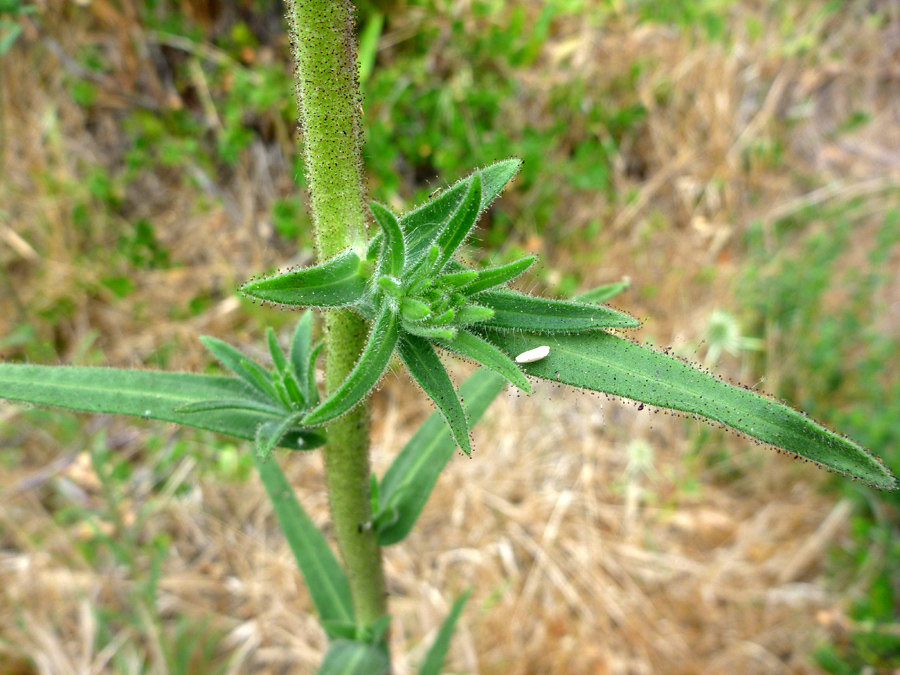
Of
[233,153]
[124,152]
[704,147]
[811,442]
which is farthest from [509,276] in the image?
[704,147]

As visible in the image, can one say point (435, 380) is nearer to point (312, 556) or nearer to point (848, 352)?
point (312, 556)

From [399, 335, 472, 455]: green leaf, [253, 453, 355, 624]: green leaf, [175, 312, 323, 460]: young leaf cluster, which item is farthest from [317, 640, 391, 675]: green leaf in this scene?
[399, 335, 472, 455]: green leaf

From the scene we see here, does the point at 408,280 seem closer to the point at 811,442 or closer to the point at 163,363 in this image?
the point at 811,442

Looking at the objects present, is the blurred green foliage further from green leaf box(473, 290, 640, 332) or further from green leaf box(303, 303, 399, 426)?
green leaf box(303, 303, 399, 426)

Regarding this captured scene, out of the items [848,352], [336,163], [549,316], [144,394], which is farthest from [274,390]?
[848,352]

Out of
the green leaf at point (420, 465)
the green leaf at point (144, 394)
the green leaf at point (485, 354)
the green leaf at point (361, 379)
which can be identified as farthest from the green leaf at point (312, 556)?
the green leaf at point (485, 354)

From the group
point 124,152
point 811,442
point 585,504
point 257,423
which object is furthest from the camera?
point 124,152
